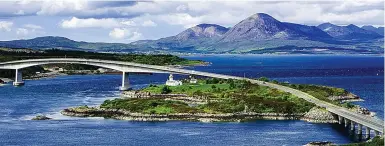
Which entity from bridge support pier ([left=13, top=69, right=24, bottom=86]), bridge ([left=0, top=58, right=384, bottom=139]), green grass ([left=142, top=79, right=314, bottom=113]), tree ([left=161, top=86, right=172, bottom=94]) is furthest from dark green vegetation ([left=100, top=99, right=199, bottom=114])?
bridge support pier ([left=13, top=69, right=24, bottom=86])

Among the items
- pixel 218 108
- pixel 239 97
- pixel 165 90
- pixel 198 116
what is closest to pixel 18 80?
pixel 165 90

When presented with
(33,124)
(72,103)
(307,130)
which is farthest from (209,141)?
(72,103)

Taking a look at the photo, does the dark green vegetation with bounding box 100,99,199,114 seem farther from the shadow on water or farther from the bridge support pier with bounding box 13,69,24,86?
the bridge support pier with bounding box 13,69,24,86

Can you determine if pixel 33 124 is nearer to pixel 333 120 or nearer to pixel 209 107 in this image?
pixel 209 107

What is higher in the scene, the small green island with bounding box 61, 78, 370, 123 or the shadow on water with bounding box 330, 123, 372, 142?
the small green island with bounding box 61, 78, 370, 123

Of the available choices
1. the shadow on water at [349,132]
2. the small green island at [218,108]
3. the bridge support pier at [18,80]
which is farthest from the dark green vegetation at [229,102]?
the bridge support pier at [18,80]

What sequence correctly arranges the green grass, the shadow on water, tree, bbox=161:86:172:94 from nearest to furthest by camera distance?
the shadow on water < the green grass < tree, bbox=161:86:172:94

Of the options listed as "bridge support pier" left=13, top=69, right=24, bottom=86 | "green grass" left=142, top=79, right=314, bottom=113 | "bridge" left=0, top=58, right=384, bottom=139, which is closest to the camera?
"bridge" left=0, top=58, right=384, bottom=139

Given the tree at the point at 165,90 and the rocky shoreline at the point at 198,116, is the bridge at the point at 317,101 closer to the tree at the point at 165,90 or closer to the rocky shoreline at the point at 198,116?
the rocky shoreline at the point at 198,116
